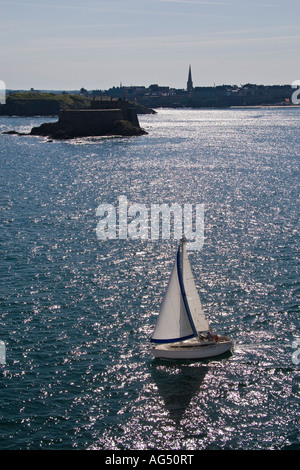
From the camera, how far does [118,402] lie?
31203mm

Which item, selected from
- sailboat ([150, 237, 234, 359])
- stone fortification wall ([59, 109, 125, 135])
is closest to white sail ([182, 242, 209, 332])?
sailboat ([150, 237, 234, 359])

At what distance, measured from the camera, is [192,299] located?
122 ft

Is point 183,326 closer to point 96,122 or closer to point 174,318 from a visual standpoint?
point 174,318

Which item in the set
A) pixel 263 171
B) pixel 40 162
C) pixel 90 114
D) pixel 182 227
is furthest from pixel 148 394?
pixel 90 114

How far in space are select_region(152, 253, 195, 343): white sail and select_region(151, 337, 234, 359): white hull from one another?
609 millimetres

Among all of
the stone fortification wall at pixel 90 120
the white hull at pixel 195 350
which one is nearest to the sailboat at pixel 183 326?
the white hull at pixel 195 350

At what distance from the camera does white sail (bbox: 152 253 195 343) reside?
36.3 m

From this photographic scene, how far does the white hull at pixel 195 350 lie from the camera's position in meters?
35.6

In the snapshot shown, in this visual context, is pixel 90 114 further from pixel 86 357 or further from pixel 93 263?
pixel 86 357

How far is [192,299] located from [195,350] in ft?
10.5

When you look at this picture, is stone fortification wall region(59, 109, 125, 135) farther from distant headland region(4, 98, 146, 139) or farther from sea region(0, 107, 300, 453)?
sea region(0, 107, 300, 453)

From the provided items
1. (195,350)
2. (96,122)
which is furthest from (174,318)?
(96,122)

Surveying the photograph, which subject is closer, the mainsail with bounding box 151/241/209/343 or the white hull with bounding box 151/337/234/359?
the white hull with bounding box 151/337/234/359

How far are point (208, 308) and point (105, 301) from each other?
747 cm
